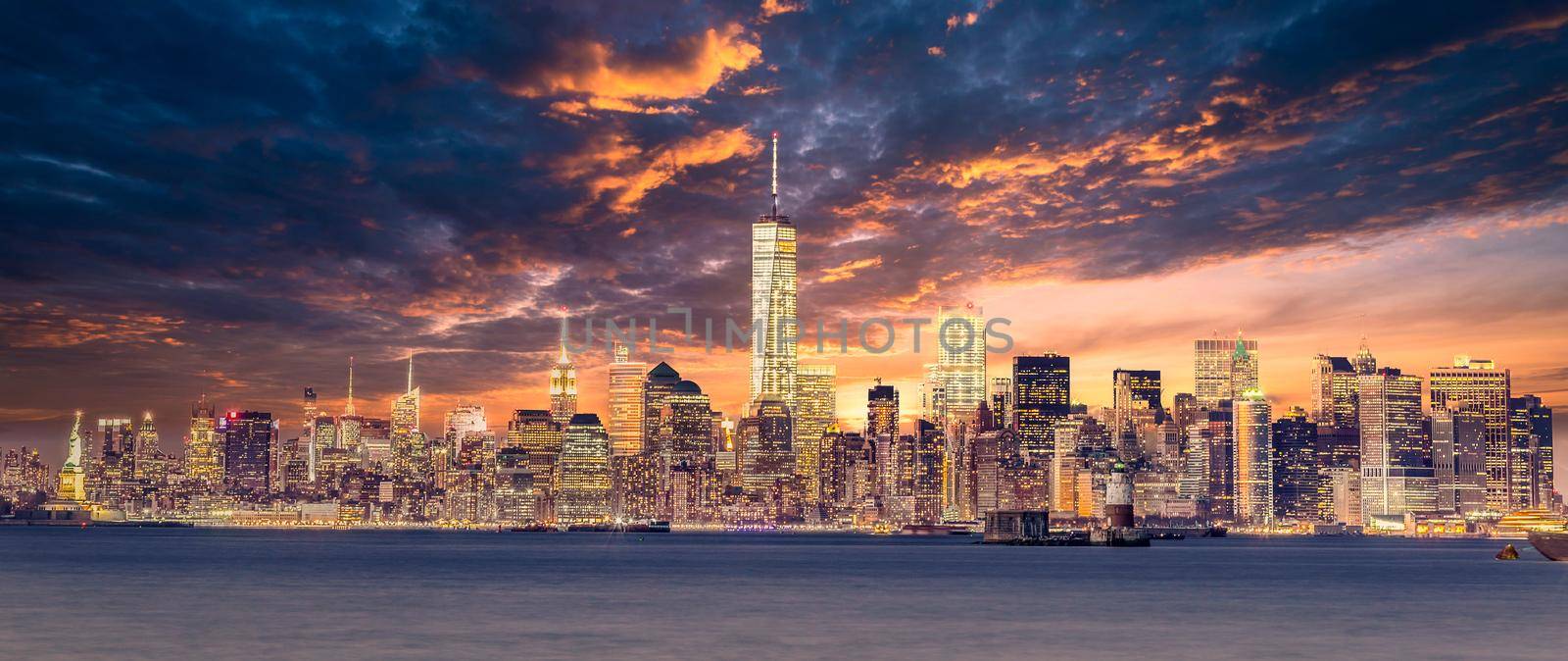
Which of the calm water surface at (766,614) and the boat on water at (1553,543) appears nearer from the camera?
the calm water surface at (766,614)

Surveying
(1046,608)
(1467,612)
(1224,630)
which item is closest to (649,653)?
(1224,630)

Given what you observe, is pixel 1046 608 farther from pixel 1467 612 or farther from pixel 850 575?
pixel 850 575

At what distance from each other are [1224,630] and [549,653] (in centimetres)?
3430

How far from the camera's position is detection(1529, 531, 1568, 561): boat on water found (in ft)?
613

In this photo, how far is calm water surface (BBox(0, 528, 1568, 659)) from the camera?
66.2m

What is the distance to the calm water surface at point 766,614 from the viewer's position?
2608 inches

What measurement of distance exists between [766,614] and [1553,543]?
135 meters

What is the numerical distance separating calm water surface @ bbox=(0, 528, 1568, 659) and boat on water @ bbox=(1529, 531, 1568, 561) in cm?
2860

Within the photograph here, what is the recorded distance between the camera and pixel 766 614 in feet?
297

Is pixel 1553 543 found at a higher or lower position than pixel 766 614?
lower

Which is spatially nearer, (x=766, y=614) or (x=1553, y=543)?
(x=766, y=614)

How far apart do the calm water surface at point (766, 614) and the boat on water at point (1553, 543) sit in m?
28.6

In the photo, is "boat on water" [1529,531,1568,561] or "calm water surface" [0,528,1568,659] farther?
"boat on water" [1529,531,1568,561]

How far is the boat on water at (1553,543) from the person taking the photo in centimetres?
18688
